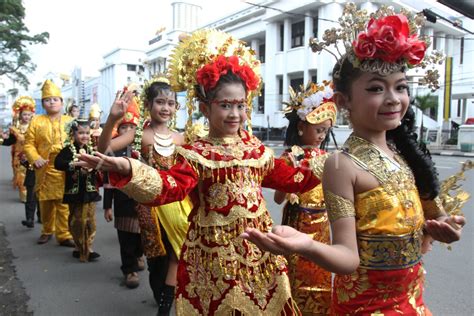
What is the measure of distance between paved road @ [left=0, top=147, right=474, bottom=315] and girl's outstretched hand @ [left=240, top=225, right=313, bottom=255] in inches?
101

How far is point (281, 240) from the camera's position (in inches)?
49.7

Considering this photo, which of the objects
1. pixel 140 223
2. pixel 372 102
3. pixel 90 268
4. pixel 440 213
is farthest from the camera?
pixel 90 268

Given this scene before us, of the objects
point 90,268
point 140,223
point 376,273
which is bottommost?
point 90,268

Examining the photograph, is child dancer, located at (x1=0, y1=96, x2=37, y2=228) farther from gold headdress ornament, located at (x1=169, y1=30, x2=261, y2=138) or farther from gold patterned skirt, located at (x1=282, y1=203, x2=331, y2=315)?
gold patterned skirt, located at (x1=282, y1=203, x2=331, y2=315)

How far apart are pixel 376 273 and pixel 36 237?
547cm

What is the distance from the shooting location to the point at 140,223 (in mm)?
3576

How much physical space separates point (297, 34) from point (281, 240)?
29.5 meters

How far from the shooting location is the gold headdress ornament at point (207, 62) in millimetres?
2492

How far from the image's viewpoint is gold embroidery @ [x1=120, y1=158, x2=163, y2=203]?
1.99m

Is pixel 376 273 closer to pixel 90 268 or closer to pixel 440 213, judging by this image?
pixel 440 213

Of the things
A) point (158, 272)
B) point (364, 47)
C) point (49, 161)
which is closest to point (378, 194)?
point (364, 47)

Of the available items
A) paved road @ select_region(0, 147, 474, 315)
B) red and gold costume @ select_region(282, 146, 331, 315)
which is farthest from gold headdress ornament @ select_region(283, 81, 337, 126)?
paved road @ select_region(0, 147, 474, 315)

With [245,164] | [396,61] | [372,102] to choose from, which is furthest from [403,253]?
[245,164]

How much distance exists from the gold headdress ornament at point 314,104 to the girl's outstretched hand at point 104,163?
149 cm
